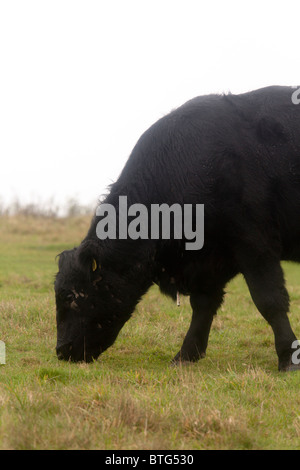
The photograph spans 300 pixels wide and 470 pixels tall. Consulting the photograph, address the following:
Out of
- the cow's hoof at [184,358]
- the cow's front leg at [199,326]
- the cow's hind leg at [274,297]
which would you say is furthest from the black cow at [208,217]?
the cow's hoof at [184,358]

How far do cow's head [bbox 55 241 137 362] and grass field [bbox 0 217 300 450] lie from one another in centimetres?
22

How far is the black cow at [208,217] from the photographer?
5.20 m

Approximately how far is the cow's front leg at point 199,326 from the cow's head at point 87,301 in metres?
0.85

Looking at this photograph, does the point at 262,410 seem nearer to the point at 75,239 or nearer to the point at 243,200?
the point at 243,200

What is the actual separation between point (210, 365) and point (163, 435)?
249 cm

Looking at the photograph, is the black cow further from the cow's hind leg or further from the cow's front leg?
the cow's front leg

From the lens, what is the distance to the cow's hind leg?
206 inches

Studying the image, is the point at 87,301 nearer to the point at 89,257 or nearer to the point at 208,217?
the point at 89,257

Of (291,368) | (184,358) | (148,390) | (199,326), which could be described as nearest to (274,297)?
(291,368)

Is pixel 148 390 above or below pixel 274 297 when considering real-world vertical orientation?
below

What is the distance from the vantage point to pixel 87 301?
5.48 meters

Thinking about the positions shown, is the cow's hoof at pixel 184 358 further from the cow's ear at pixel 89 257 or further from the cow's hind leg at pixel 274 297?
the cow's ear at pixel 89 257

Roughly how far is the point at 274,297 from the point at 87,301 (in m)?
1.66
